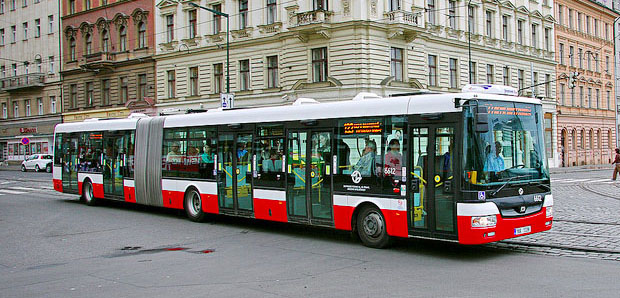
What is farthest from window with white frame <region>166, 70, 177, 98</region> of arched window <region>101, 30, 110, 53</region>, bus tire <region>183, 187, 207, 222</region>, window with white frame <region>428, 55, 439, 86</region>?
bus tire <region>183, 187, 207, 222</region>

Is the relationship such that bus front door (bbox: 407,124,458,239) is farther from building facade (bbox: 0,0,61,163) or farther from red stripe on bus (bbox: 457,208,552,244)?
building facade (bbox: 0,0,61,163)

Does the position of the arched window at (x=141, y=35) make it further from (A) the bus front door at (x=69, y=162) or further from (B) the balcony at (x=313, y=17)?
(A) the bus front door at (x=69, y=162)

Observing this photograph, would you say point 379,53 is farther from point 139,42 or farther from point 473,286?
point 473,286

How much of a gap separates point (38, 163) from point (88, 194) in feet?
111

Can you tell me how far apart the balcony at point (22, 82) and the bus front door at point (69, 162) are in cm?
3668

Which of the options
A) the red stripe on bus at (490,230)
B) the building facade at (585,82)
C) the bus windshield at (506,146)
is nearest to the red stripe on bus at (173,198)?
the red stripe on bus at (490,230)

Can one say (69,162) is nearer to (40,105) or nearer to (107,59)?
(107,59)

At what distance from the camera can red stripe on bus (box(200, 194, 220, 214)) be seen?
1426 centimetres

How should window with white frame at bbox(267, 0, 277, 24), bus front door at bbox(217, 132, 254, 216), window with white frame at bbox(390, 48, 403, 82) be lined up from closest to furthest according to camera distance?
1. bus front door at bbox(217, 132, 254, 216)
2. window with white frame at bbox(390, 48, 403, 82)
3. window with white frame at bbox(267, 0, 277, 24)

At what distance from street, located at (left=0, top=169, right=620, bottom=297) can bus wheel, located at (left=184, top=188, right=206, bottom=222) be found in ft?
0.71

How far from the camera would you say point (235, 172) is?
1373cm

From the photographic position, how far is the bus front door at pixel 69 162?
2002cm

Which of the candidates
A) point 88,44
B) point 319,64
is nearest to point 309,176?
point 319,64

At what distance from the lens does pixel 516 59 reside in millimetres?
44562
